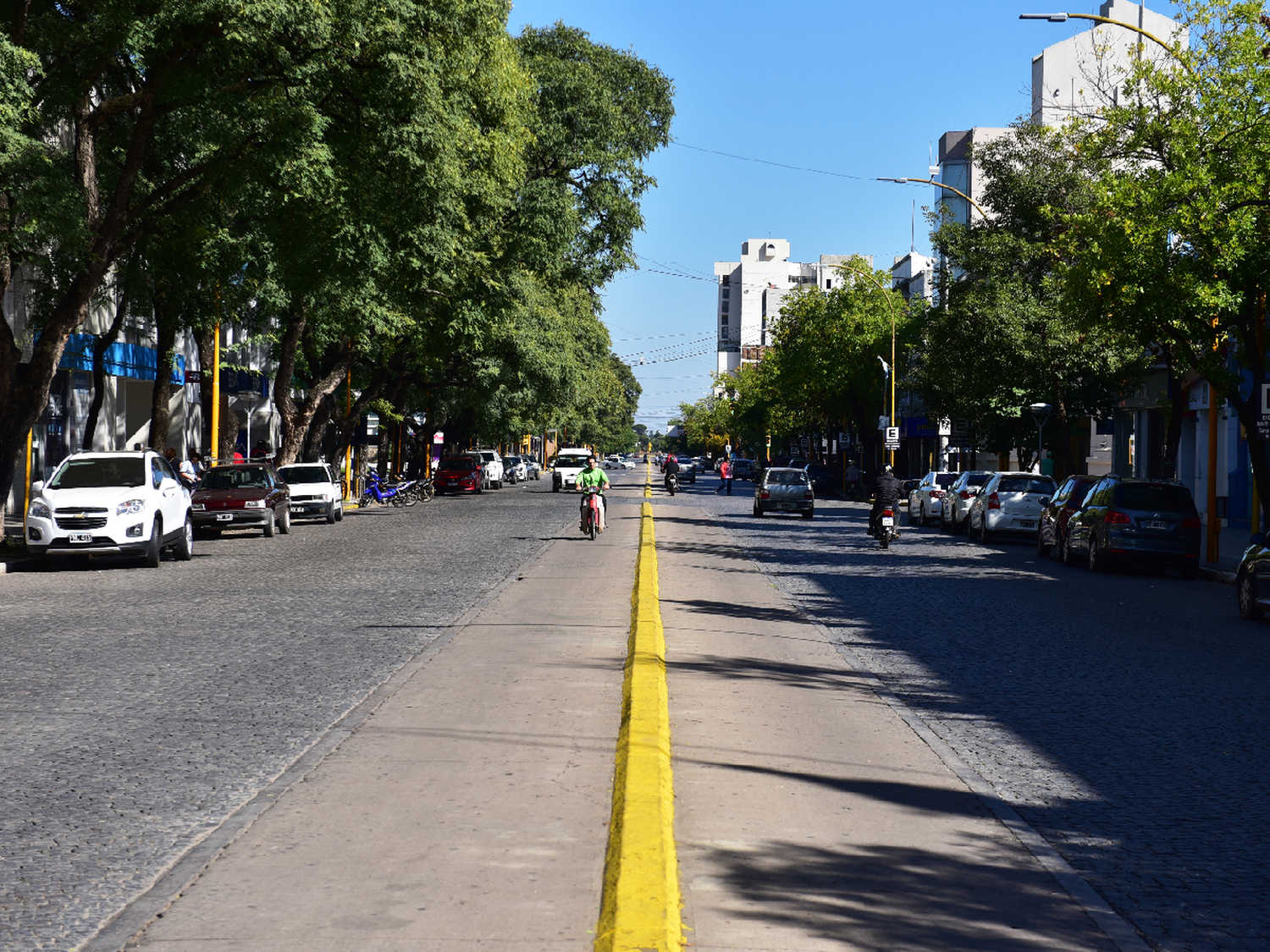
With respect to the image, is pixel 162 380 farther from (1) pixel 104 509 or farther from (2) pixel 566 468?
(2) pixel 566 468

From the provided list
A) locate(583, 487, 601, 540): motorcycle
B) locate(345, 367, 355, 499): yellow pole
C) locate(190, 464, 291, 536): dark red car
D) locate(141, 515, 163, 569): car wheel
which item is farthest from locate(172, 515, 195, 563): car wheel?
locate(345, 367, 355, 499): yellow pole

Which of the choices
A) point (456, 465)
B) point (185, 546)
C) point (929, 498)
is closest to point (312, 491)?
point (185, 546)

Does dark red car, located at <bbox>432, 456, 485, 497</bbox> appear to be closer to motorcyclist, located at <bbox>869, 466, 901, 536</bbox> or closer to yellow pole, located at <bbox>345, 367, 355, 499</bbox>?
yellow pole, located at <bbox>345, 367, 355, 499</bbox>

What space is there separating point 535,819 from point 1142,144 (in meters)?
21.8

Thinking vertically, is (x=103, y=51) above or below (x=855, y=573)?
above

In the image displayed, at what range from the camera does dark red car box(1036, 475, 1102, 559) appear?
1047 inches

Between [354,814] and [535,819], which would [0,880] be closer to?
[354,814]

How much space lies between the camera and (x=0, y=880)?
5457mm

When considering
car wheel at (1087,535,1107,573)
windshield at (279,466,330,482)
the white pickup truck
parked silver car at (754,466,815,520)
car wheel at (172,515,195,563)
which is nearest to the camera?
car wheel at (172,515,195,563)

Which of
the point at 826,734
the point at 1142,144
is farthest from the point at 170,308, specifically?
the point at 826,734

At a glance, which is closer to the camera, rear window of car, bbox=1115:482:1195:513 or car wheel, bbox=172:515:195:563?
car wheel, bbox=172:515:195:563

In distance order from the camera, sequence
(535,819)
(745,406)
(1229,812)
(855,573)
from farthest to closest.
Result: 1. (745,406)
2. (855,573)
3. (1229,812)
4. (535,819)

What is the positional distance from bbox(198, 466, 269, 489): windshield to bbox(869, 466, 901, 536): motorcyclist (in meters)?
12.7

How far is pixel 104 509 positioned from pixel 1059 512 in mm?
16272
